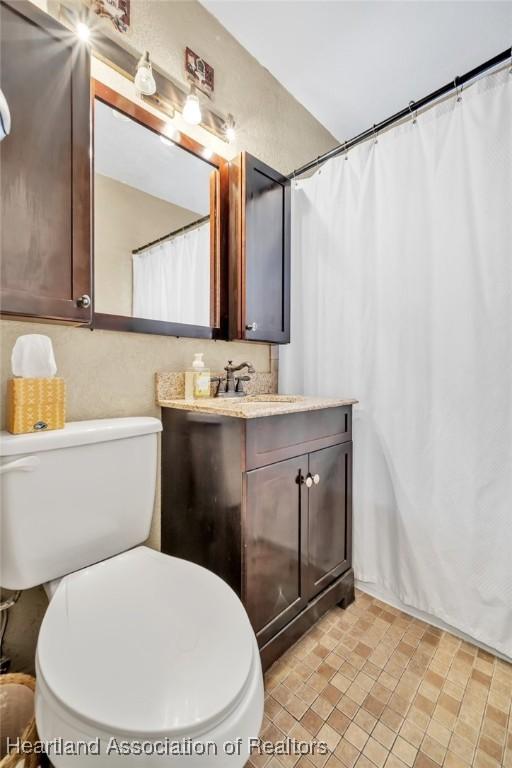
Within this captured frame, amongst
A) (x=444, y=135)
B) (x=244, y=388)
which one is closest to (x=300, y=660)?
(x=244, y=388)

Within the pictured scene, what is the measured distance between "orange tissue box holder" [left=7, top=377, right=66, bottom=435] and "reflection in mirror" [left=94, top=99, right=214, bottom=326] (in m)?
0.33

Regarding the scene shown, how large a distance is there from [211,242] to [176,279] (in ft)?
0.87

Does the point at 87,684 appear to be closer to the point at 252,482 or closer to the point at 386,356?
the point at 252,482

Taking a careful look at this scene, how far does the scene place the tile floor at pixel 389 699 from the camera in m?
0.94

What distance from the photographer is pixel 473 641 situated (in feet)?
4.28

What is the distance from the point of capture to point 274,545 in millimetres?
1148

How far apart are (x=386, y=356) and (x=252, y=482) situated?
0.84 m

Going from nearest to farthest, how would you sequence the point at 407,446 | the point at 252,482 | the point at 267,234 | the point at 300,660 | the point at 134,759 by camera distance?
the point at 134,759
the point at 252,482
the point at 300,660
the point at 407,446
the point at 267,234

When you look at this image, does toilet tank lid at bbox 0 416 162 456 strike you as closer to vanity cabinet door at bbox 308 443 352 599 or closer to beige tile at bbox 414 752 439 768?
vanity cabinet door at bbox 308 443 352 599

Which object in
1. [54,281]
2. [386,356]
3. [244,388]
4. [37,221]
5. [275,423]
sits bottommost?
[275,423]

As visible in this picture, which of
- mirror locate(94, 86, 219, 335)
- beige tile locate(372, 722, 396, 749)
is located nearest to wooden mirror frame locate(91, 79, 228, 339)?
mirror locate(94, 86, 219, 335)

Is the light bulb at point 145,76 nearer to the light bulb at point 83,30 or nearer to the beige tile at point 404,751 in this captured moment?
the light bulb at point 83,30

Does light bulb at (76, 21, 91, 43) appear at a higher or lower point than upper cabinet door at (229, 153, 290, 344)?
higher

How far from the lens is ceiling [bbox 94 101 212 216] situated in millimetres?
1159
